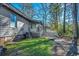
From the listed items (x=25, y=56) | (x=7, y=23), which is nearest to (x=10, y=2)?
(x=7, y=23)

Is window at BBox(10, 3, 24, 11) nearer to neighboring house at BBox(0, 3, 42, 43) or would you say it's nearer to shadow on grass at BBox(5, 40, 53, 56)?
neighboring house at BBox(0, 3, 42, 43)

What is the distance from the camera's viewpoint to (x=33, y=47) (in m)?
2.61

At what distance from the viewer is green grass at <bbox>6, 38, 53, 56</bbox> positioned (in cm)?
260

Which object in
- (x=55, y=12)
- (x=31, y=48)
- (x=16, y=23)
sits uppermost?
(x=55, y=12)

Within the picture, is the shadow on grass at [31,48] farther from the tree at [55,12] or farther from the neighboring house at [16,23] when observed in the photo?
the tree at [55,12]

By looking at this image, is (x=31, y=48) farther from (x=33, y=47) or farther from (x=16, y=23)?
(x=16, y=23)

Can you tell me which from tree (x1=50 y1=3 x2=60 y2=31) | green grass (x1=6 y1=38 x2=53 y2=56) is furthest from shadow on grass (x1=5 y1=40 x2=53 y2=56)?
tree (x1=50 y1=3 x2=60 y2=31)

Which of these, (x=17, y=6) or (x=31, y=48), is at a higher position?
(x=17, y=6)

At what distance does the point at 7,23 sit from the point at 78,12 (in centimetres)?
72

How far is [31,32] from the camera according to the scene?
8.60ft

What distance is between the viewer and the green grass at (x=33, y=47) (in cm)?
260

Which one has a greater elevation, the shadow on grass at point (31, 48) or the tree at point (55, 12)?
the tree at point (55, 12)

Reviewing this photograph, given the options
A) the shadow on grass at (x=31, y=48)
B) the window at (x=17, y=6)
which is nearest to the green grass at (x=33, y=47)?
the shadow on grass at (x=31, y=48)

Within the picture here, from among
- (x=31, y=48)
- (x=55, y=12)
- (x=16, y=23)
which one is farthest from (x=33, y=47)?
(x=55, y=12)
